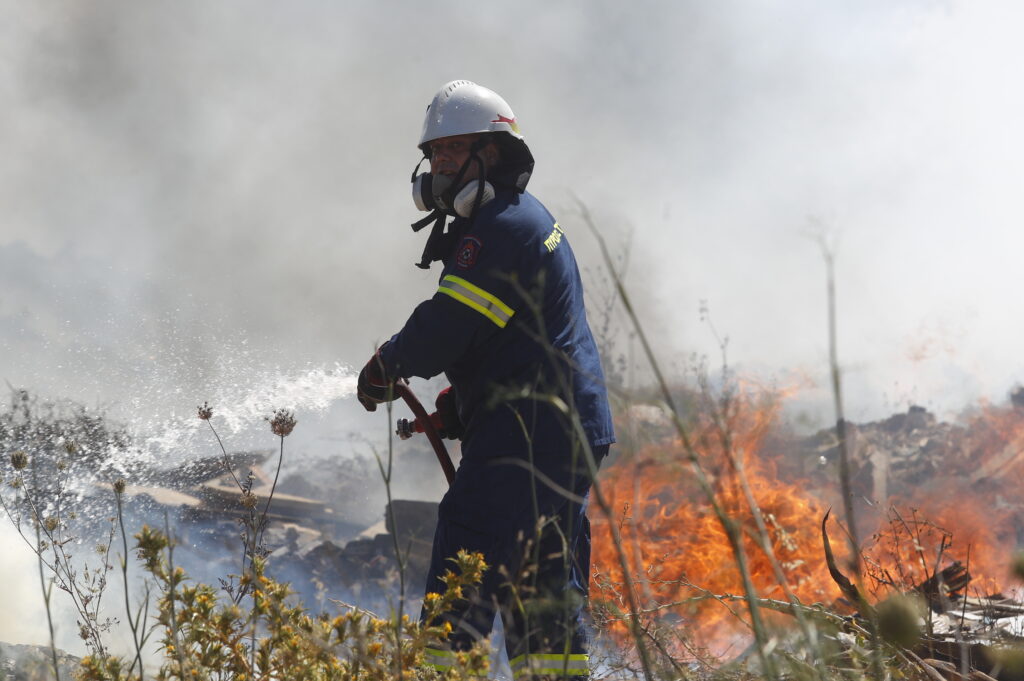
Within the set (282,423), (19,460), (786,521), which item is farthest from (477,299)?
(786,521)

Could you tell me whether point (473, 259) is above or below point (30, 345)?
below

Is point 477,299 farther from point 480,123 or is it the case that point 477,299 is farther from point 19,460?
point 19,460

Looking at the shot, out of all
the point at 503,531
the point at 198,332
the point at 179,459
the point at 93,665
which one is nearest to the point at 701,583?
the point at 503,531

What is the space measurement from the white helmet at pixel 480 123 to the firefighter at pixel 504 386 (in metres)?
0.09

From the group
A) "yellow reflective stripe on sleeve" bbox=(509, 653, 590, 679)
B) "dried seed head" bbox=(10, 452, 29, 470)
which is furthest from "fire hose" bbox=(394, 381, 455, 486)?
"dried seed head" bbox=(10, 452, 29, 470)

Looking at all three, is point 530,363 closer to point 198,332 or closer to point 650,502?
point 650,502

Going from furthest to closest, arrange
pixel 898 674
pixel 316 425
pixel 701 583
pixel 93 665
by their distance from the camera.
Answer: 1. pixel 316 425
2. pixel 701 583
3. pixel 898 674
4. pixel 93 665

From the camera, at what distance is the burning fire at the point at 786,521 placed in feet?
17.7

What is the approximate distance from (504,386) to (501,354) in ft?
0.36

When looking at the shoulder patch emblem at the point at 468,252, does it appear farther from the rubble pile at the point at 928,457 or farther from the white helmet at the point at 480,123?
the rubble pile at the point at 928,457

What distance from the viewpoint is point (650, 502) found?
7.04 m

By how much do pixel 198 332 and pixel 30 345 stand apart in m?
1.70

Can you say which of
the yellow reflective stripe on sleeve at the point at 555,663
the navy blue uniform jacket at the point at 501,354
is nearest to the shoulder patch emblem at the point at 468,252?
the navy blue uniform jacket at the point at 501,354

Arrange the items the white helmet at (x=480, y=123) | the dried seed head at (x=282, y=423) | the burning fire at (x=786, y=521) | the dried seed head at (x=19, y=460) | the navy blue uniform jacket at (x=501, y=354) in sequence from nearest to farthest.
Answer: the dried seed head at (x=19, y=460), the dried seed head at (x=282, y=423), the navy blue uniform jacket at (x=501, y=354), the white helmet at (x=480, y=123), the burning fire at (x=786, y=521)
